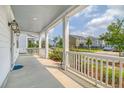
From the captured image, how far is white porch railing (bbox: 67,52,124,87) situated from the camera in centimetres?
412

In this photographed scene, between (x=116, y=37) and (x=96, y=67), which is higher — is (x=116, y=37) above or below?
above

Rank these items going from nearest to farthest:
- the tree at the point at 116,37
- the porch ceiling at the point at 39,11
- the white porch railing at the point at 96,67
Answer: the white porch railing at the point at 96,67 → the porch ceiling at the point at 39,11 → the tree at the point at 116,37

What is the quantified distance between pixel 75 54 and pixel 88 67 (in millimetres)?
1447

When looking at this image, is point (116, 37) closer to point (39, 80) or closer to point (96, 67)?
point (96, 67)

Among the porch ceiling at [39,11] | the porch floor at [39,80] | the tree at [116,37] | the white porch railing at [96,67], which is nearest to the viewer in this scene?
the white porch railing at [96,67]

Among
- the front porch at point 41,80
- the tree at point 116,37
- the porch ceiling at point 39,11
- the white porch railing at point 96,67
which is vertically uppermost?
the porch ceiling at point 39,11

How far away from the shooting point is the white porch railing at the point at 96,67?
412 centimetres

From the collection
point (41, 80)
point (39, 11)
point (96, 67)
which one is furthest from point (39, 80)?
point (39, 11)

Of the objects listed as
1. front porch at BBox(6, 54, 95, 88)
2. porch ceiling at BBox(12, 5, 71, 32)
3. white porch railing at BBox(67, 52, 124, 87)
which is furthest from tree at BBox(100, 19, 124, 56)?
front porch at BBox(6, 54, 95, 88)

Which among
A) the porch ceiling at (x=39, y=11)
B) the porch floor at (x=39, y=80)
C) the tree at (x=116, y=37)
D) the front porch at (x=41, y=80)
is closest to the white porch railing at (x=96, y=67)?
the front porch at (x=41, y=80)

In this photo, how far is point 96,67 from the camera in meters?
4.61

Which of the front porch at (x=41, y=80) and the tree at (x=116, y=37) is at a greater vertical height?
the tree at (x=116, y=37)

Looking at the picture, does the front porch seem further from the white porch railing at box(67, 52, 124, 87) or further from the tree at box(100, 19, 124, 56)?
the tree at box(100, 19, 124, 56)

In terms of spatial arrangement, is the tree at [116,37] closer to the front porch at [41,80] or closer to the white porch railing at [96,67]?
the white porch railing at [96,67]
